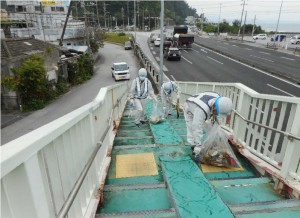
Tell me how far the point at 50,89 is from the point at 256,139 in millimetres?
17214

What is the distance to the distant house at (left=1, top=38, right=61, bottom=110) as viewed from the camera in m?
14.8

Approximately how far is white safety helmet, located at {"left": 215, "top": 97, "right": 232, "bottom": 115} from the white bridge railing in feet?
1.52

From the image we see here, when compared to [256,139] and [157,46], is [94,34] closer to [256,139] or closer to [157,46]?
Result: [157,46]

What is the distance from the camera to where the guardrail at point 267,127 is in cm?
308

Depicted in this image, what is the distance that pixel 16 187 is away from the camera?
1239 millimetres

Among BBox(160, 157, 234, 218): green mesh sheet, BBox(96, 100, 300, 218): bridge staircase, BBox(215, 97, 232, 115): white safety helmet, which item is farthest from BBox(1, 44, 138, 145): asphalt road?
BBox(215, 97, 232, 115): white safety helmet

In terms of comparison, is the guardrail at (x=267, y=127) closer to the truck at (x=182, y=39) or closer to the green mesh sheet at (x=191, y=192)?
the green mesh sheet at (x=191, y=192)

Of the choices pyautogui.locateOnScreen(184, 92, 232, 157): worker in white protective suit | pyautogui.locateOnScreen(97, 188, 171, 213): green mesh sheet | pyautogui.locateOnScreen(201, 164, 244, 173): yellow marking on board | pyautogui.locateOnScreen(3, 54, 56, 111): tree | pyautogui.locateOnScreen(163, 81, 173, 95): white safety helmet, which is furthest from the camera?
pyautogui.locateOnScreen(3, 54, 56, 111): tree

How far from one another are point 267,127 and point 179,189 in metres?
1.59

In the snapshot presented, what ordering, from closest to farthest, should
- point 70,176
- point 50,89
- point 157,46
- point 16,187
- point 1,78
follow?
point 16,187 < point 70,176 < point 1,78 < point 50,89 < point 157,46

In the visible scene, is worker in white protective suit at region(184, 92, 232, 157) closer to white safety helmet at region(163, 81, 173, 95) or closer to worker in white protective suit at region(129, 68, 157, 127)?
worker in white protective suit at region(129, 68, 157, 127)

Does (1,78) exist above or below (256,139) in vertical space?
below

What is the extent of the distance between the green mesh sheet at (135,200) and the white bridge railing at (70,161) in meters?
0.23

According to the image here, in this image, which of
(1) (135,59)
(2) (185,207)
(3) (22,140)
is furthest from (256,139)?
(1) (135,59)
